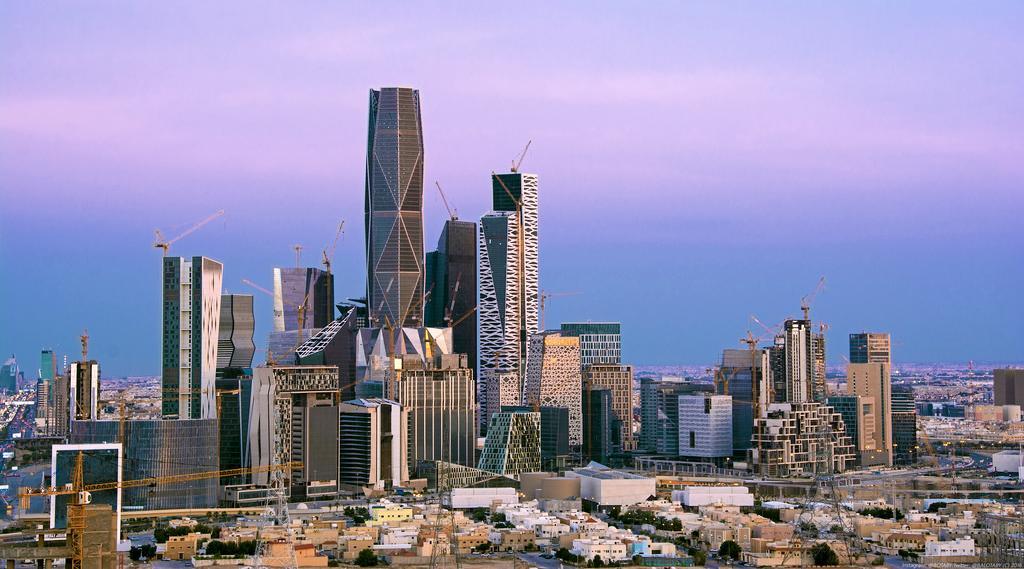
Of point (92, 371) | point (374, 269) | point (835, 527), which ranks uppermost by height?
point (374, 269)

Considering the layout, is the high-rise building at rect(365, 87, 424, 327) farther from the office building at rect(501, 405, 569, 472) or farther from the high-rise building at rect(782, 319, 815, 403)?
the high-rise building at rect(782, 319, 815, 403)

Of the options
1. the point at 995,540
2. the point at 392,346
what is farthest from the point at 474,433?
the point at 995,540

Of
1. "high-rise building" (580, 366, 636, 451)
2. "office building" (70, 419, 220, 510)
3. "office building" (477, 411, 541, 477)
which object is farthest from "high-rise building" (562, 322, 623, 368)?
"office building" (70, 419, 220, 510)

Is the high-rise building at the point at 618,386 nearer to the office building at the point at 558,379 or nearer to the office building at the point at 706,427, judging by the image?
the office building at the point at 558,379

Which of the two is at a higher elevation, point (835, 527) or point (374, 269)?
point (374, 269)

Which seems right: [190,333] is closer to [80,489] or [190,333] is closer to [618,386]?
[618,386]

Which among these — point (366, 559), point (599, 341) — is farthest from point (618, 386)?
point (366, 559)

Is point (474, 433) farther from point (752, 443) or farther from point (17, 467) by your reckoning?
point (17, 467)
